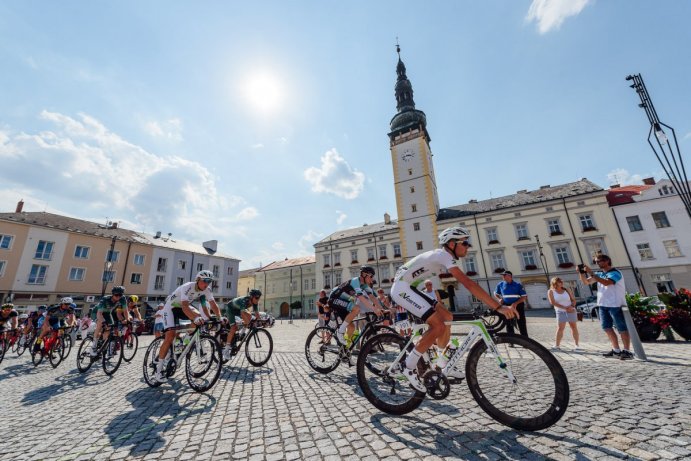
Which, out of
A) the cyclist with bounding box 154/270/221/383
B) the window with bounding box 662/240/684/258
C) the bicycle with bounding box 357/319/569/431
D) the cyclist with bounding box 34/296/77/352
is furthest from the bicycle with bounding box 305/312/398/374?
the window with bounding box 662/240/684/258

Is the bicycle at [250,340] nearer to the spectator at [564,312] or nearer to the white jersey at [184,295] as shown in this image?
the white jersey at [184,295]

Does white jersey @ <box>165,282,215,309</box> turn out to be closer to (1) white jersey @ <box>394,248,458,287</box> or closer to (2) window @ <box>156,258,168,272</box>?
(1) white jersey @ <box>394,248,458,287</box>

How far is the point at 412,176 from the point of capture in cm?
3869

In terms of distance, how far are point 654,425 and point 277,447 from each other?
3.47 metres

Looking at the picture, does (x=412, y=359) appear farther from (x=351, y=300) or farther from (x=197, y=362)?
(x=197, y=362)

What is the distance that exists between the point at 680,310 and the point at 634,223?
1145 inches

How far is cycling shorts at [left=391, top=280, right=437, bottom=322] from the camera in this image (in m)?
3.29

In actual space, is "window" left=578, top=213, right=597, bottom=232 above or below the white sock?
above

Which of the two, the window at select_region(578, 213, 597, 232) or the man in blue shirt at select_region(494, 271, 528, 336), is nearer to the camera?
the man in blue shirt at select_region(494, 271, 528, 336)

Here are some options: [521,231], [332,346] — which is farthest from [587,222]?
[332,346]

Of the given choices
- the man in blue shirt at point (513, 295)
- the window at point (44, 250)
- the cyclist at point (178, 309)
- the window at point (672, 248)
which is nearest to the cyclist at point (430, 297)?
the cyclist at point (178, 309)

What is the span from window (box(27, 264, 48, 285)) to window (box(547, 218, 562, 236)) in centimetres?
5188

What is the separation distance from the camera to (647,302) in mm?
6926

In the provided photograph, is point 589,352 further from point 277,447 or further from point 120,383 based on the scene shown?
point 120,383
